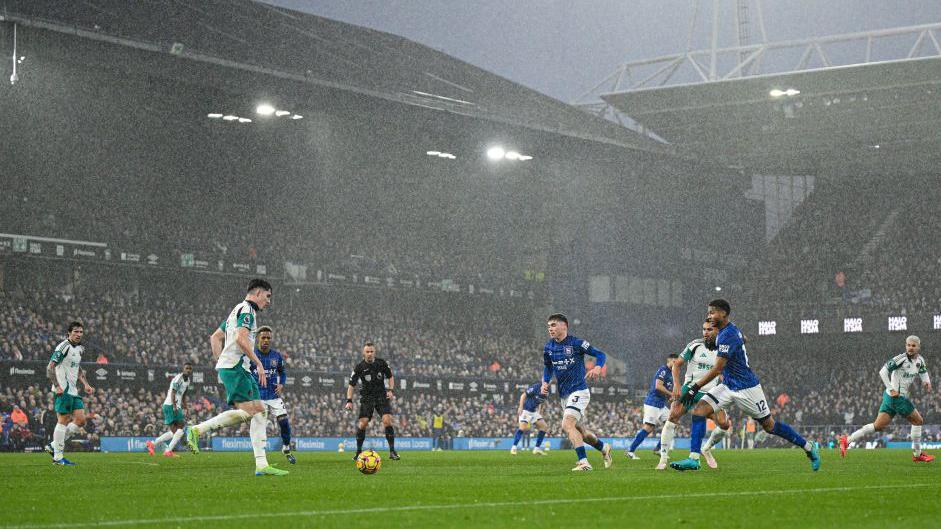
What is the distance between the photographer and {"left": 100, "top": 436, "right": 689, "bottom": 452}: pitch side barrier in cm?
3822

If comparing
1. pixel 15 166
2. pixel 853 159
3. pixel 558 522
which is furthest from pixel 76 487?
pixel 853 159

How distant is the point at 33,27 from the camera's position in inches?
1569

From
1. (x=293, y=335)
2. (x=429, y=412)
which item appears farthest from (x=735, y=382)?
(x=293, y=335)

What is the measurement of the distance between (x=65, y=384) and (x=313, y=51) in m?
33.9

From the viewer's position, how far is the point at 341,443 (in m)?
43.5

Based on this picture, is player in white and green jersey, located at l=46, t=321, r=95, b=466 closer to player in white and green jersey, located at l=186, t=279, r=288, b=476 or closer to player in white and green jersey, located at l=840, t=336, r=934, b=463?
player in white and green jersey, located at l=186, t=279, r=288, b=476

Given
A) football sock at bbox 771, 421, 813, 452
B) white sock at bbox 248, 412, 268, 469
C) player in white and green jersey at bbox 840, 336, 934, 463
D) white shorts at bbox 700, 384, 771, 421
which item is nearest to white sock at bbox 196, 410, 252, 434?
white sock at bbox 248, 412, 268, 469

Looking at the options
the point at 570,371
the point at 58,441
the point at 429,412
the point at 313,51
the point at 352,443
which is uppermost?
the point at 313,51

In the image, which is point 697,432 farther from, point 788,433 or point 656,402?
point 656,402

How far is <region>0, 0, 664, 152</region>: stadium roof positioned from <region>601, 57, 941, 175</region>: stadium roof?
10.2 ft

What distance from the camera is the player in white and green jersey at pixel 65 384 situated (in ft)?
70.0

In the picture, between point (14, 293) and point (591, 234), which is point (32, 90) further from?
point (591, 234)

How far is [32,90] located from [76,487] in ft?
130

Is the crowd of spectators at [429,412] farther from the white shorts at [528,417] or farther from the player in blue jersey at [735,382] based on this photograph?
the player in blue jersey at [735,382]
